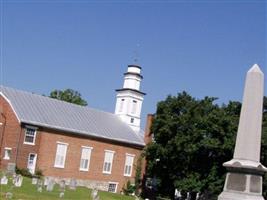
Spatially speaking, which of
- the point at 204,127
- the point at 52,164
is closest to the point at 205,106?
the point at 204,127

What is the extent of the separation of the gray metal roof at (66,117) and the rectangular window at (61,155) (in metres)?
1.43

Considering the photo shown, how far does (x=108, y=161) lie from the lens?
5284 cm

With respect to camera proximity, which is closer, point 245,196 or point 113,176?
point 245,196

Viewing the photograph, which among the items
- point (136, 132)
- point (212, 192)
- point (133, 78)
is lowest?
point (212, 192)

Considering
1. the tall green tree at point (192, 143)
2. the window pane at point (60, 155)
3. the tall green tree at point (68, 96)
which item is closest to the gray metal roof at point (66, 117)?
the window pane at point (60, 155)

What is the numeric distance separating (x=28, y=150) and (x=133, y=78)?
20700mm

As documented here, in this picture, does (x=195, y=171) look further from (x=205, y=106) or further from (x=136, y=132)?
(x=136, y=132)

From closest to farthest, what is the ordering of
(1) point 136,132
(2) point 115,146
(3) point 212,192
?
(3) point 212,192
(2) point 115,146
(1) point 136,132

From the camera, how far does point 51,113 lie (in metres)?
49.3

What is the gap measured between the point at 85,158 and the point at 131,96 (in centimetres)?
1459

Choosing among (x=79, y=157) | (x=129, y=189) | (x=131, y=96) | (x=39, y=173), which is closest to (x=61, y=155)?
(x=79, y=157)

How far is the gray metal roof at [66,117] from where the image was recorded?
46938mm

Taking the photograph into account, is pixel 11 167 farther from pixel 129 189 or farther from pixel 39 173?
pixel 129 189

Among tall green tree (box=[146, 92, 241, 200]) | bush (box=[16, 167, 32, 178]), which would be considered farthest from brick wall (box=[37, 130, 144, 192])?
tall green tree (box=[146, 92, 241, 200])
